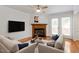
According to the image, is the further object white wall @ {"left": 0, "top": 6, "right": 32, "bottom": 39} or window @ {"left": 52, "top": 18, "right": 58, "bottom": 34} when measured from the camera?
window @ {"left": 52, "top": 18, "right": 58, "bottom": 34}

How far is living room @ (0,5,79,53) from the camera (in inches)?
195

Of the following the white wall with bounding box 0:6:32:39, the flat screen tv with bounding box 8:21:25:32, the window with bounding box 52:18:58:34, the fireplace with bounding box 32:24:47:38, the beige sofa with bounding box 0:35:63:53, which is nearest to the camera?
the beige sofa with bounding box 0:35:63:53

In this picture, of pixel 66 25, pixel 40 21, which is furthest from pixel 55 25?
pixel 40 21

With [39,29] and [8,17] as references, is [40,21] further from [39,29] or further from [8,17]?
[8,17]

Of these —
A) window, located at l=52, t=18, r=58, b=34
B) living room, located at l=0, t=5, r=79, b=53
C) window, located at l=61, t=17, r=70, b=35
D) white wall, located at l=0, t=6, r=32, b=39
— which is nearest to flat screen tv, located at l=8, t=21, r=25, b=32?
living room, located at l=0, t=5, r=79, b=53

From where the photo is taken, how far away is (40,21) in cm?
831

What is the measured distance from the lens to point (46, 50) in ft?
6.06

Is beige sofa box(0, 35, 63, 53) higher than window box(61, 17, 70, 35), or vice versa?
window box(61, 17, 70, 35)

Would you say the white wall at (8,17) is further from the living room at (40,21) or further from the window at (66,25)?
the window at (66,25)

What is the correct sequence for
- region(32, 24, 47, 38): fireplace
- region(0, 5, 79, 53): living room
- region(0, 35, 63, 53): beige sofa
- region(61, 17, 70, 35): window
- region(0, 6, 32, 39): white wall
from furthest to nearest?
1. region(32, 24, 47, 38): fireplace
2. region(61, 17, 70, 35): window
3. region(0, 5, 79, 53): living room
4. region(0, 6, 32, 39): white wall
5. region(0, 35, 63, 53): beige sofa

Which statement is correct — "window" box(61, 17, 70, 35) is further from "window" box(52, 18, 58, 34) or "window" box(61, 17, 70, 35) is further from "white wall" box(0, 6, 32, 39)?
"white wall" box(0, 6, 32, 39)

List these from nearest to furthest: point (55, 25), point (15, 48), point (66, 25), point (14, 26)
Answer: point (15, 48), point (14, 26), point (66, 25), point (55, 25)

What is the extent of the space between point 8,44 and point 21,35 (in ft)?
16.5
